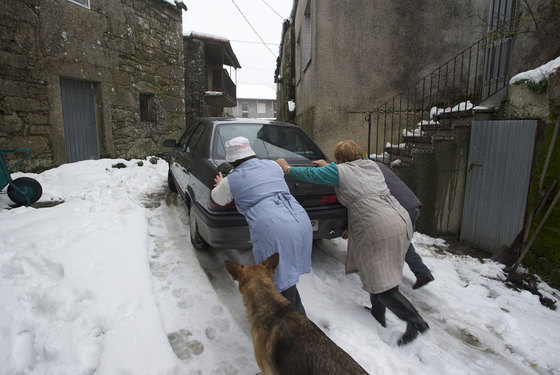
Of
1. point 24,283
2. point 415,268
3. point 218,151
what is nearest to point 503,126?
point 415,268

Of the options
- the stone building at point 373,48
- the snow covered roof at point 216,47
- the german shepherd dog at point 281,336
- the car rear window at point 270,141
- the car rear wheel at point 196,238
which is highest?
the snow covered roof at point 216,47

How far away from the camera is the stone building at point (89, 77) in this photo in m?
6.30

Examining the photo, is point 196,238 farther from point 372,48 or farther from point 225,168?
point 372,48

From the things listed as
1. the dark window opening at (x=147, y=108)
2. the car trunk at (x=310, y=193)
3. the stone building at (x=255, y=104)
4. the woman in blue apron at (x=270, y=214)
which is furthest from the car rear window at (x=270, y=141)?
the stone building at (x=255, y=104)

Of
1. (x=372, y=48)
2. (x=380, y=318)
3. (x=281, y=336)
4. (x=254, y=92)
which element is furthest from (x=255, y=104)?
(x=281, y=336)

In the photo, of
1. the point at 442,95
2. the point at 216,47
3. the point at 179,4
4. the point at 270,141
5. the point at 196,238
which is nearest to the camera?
the point at 196,238

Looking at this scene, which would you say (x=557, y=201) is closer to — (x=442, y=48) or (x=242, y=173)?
(x=242, y=173)

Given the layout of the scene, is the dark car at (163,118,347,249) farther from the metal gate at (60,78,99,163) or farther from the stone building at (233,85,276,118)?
the stone building at (233,85,276,118)

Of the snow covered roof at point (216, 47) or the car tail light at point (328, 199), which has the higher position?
the snow covered roof at point (216, 47)

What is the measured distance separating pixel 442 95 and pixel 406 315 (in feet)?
20.4

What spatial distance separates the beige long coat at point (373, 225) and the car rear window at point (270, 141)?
1.22 m

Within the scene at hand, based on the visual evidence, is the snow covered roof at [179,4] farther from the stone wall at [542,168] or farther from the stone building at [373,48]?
the stone wall at [542,168]

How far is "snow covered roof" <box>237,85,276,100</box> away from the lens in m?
44.3

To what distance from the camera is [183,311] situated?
263 centimetres
